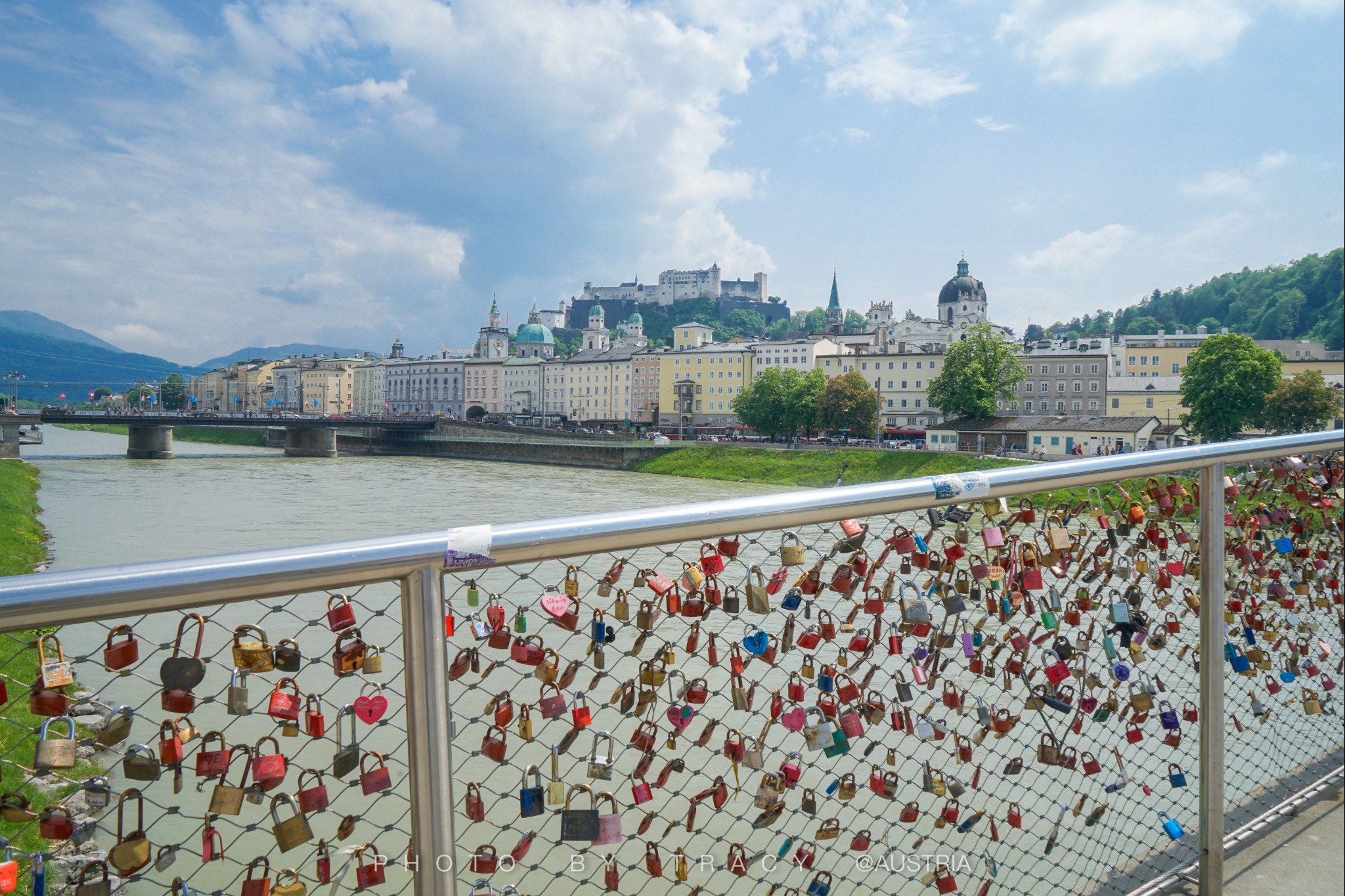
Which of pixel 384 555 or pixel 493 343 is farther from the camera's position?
pixel 493 343

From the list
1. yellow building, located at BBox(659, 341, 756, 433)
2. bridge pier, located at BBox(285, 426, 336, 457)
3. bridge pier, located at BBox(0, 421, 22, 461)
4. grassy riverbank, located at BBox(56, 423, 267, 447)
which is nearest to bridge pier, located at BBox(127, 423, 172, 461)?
bridge pier, located at BBox(0, 421, 22, 461)

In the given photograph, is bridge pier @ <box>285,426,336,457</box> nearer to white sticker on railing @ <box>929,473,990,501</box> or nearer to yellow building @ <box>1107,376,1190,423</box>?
yellow building @ <box>1107,376,1190,423</box>

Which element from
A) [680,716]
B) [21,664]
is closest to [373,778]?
[680,716]

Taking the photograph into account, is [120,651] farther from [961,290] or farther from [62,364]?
[62,364]

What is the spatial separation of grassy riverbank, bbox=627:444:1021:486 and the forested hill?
1431 inches

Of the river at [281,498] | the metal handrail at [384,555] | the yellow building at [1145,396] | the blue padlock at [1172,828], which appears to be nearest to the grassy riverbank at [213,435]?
the river at [281,498]

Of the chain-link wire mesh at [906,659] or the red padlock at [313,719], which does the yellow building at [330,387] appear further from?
the red padlock at [313,719]

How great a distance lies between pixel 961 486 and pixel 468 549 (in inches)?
38.0

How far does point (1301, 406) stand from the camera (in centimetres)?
3594

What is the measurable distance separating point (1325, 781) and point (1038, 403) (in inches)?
2484

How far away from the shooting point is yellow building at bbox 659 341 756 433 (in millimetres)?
79750

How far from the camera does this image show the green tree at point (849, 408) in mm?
55438

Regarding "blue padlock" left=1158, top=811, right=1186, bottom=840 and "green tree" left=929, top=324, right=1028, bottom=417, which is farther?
"green tree" left=929, top=324, right=1028, bottom=417

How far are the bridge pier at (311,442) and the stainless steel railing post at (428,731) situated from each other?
205 feet
